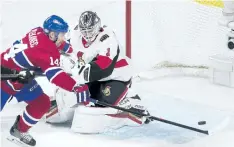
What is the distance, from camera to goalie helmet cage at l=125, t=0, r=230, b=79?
186 inches

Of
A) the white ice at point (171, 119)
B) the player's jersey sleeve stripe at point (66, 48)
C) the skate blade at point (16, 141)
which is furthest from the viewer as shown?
the player's jersey sleeve stripe at point (66, 48)

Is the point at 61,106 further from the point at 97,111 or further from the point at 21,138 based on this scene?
the point at 21,138

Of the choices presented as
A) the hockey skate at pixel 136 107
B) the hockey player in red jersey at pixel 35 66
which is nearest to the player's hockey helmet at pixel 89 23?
the hockey player in red jersey at pixel 35 66

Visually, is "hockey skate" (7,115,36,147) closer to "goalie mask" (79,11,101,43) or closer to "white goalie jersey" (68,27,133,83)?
"white goalie jersey" (68,27,133,83)

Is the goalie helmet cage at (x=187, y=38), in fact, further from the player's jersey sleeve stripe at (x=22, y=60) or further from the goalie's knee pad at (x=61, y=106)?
the player's jersey sleeve stripe at (x=22, y=60)

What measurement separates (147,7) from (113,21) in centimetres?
25

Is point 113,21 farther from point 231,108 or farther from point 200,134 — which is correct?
point 200,134

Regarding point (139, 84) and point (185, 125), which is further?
point (139, 84)

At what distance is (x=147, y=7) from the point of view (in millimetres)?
5258

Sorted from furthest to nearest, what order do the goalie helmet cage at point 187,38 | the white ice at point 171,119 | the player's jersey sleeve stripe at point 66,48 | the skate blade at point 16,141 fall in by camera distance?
the goalie helmet cage at point 187,38 < the player's jersey sleeve stripe at point 66,48 < the white ice at point 171,119 < the skate blade at point 16,141

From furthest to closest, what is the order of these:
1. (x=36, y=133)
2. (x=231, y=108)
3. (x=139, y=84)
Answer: (x=139, y=84) → (x=231, y=108) → (x=36, y=133)

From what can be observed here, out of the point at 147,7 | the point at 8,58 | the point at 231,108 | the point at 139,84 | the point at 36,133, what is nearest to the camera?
the point at 8,58

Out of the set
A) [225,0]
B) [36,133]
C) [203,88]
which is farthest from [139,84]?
[36,133]

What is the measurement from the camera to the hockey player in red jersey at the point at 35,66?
132 inches
